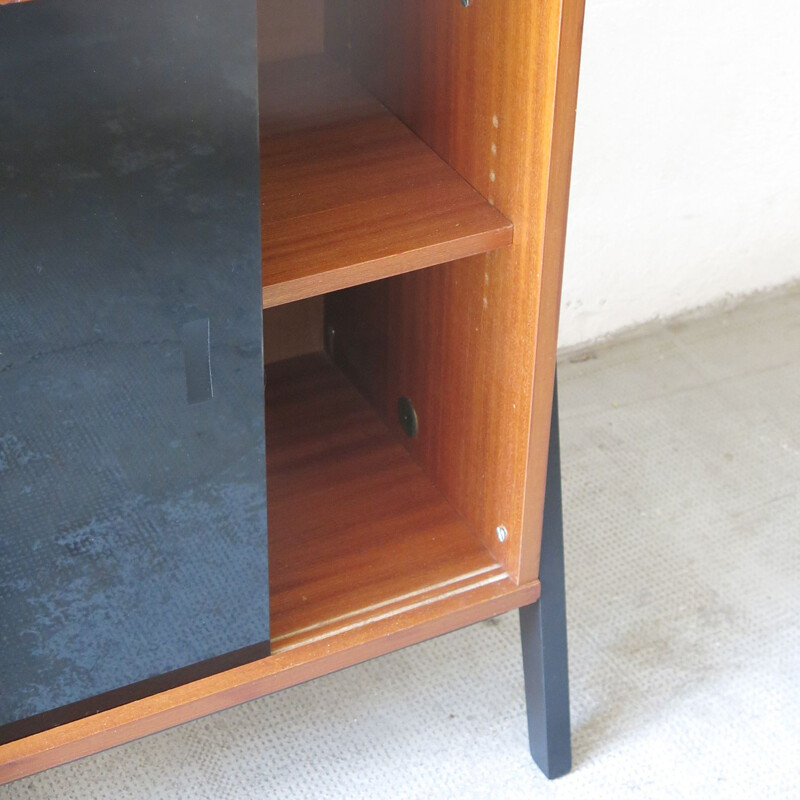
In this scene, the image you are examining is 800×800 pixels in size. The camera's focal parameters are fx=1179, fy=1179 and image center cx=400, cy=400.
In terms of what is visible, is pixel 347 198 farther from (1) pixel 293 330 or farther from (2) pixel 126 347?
(1) pixel 293 330

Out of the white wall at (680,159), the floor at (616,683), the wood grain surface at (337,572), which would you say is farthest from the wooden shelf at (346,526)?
the white wall at (680,159)

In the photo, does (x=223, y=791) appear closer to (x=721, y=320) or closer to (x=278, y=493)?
(x=278, y=493)

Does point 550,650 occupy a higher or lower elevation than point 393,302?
lower

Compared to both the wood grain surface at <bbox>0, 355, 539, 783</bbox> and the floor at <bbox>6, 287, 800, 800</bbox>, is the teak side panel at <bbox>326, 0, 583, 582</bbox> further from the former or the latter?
the floor at <bbox>6, 287, 800, 800</bbox>

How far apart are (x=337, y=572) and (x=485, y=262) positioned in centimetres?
31

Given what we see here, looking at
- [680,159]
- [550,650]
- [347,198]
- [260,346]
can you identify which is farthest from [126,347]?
[680,159]

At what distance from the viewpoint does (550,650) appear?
1.11 meters

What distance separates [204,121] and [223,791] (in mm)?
729

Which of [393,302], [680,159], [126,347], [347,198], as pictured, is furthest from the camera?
[680,159]

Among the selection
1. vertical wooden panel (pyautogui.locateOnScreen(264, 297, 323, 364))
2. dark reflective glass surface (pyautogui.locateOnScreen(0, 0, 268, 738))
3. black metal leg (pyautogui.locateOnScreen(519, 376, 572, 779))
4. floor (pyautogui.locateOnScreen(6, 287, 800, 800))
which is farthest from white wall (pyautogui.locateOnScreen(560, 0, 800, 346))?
dark reflective glass surface (pyautogui.locateOnScreen(0, 0, 268, 738))

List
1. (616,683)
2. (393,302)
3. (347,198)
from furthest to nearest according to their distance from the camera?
(616,683) < (393,302) < (347,198)

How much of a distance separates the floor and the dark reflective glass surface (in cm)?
30

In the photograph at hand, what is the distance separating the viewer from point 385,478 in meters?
1.17

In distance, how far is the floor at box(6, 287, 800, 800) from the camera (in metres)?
1.18
